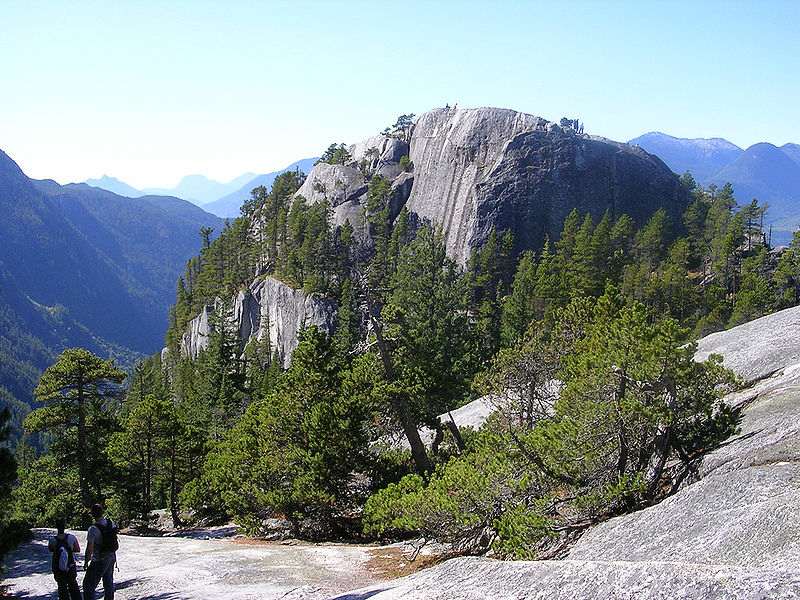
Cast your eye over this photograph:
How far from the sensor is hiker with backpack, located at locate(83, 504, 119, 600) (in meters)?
12.2

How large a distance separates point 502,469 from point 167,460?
31.2 metres

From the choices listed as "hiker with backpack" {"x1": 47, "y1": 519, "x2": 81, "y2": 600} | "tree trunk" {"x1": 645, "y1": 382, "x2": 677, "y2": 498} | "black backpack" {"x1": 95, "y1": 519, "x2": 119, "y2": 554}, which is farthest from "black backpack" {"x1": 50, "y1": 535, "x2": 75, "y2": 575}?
"tree trunk" {"x1": 645, "y1": 382, "x2": 677, "y2": 498}

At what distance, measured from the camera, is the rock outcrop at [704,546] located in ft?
20.2

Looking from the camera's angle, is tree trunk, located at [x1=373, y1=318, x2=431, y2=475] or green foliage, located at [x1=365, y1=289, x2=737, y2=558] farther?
tree trunk, located at [x1=373, y1=318, x2=431, y2=475]

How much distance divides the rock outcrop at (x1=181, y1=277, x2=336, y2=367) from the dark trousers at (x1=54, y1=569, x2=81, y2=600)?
65.9 meters

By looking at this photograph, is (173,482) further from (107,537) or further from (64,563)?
(107,537)

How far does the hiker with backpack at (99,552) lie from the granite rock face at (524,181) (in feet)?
262

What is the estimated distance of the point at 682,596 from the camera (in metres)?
5.96

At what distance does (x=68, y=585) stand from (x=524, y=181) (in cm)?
8648

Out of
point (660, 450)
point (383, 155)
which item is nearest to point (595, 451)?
point (660, 450)

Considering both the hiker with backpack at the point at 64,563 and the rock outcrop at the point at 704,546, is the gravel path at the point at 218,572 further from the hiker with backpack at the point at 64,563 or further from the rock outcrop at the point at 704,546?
the rock outcrop at the point at 704,546

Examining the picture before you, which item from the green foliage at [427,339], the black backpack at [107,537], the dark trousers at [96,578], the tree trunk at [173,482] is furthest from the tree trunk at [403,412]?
the tree trunk at [173,482]

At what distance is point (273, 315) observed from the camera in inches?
3782

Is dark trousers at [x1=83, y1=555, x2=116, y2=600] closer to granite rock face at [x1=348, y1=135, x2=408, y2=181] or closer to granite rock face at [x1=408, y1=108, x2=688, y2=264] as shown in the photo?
granite rock face at [x1=408, y1=108, x2=688, y2=264]
